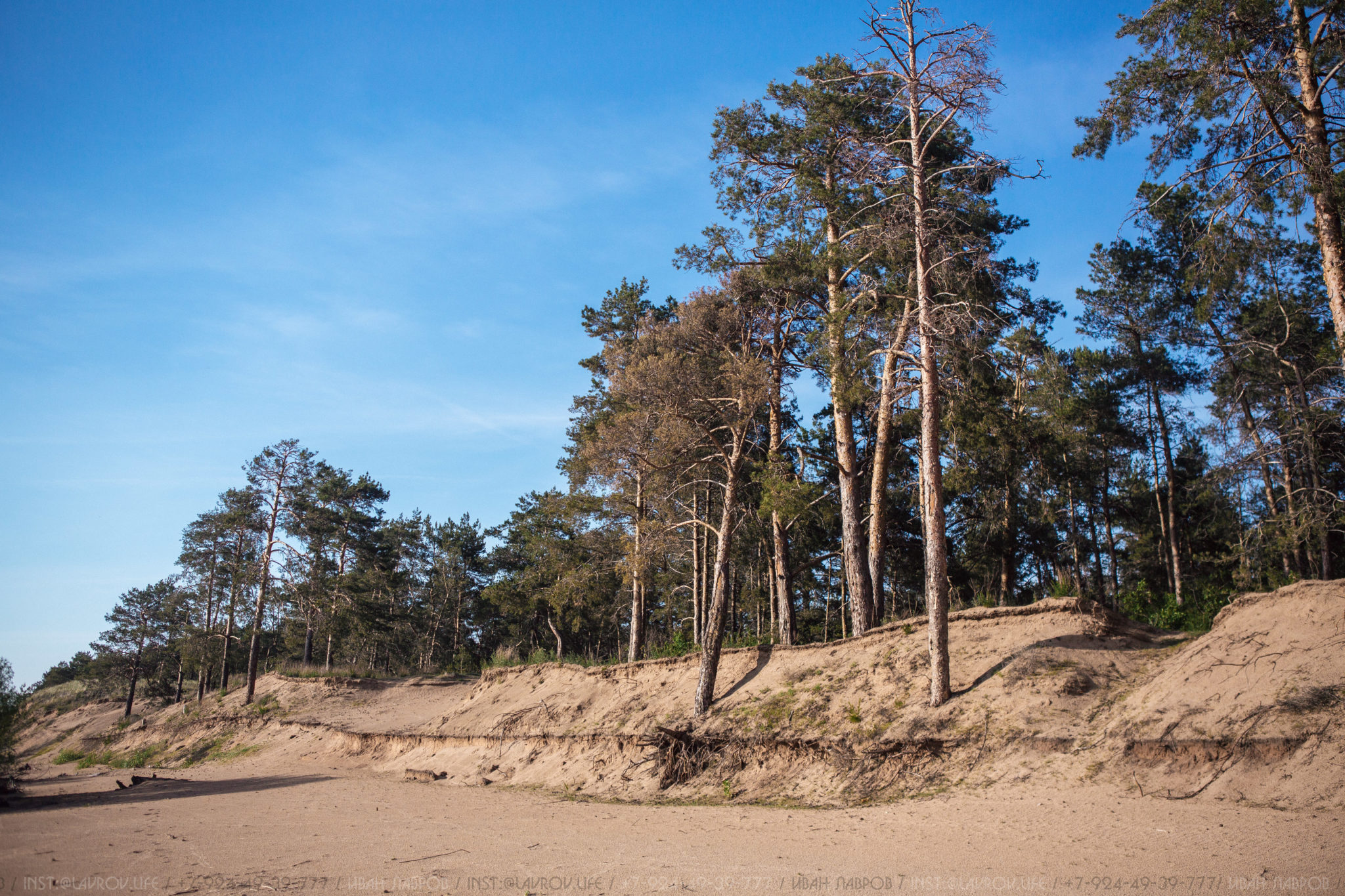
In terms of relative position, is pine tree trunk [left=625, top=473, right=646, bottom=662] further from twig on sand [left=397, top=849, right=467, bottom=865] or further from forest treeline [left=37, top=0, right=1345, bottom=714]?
twig on sand [left=397, top=849, right=467, bottom=865]

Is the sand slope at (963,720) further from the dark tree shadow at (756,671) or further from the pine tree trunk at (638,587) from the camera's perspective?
the pine tree trunk at (638,587)

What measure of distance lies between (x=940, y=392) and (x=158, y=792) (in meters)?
21.7

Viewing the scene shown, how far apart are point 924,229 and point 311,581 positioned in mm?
30056

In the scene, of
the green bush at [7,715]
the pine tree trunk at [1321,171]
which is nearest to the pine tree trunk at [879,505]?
the pine tree trunk at [1321,171]

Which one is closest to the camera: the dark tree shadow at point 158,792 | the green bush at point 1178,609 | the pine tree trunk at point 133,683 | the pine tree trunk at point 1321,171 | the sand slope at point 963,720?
the sand slope at point 963,720

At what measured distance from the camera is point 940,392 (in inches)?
677

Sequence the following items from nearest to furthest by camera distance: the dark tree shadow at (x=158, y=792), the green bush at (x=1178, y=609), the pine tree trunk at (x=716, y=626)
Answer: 1. the green bush at (x=1178, y=609)
2. the dark tree shadow at (x=158, y=792)
3. the pine tree trunk at (x=716, y=626)

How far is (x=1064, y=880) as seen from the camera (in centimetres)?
673

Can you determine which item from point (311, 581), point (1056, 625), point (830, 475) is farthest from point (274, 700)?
point (1056, 625)

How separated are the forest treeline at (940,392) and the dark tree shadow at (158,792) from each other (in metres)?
8.84

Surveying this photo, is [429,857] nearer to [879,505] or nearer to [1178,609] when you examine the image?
[879,505]

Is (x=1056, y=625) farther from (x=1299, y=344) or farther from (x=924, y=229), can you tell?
(x=1299, y=344)

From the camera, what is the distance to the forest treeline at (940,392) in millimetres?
12602

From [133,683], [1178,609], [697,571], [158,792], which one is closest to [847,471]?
[1178,609]
